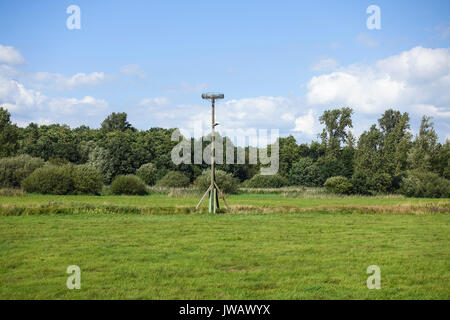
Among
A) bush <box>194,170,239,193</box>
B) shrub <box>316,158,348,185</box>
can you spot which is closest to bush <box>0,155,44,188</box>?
bush <box>194,170,239,193</box>

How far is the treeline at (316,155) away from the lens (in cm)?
5697

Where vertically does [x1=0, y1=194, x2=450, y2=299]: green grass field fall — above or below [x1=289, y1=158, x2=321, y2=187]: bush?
below

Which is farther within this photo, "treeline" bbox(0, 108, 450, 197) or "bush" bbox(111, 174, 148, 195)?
"treeline" bbox(0, 108, 450, 197)

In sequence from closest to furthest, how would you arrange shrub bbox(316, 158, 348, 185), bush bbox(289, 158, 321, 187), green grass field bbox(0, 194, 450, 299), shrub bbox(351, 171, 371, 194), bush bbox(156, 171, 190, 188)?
green grass field bbox(0, 194, 450, 299)
shrub bbox(351, 171, 371, 194)
bush bbox(156, 171, 190, 188)
shrub bbox(316, 158, 348, 185)
bush bbox(289, 158, 321, 187)

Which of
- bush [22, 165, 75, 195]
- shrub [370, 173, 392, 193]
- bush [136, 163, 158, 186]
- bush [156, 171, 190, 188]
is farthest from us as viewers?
bush [136, 163, 158, 186]

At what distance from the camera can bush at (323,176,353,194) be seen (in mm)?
52375

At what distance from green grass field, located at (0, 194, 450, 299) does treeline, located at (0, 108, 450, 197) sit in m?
36.8

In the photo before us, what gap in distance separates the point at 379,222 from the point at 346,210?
5532mm

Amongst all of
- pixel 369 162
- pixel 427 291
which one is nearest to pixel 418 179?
pixel 369 162

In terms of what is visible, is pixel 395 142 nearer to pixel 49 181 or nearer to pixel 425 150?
pixel 425 150

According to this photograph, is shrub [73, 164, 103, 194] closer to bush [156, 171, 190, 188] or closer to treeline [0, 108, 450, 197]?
treeline [0, 108, 450, 197]

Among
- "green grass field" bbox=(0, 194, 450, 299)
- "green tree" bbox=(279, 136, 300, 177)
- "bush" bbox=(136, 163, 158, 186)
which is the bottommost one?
"green grass field" bbox=(0, 194, 450, 299)

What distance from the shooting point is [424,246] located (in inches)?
535
